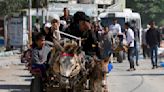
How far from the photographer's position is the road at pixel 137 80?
48.0ft

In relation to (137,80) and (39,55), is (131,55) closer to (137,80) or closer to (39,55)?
(137,80)

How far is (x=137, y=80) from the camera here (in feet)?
55.6

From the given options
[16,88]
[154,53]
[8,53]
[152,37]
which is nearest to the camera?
[16,88]

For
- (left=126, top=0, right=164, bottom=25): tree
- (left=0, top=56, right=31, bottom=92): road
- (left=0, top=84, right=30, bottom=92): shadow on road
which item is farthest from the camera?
(left=126, top=0, right=164, bottom=25): tree

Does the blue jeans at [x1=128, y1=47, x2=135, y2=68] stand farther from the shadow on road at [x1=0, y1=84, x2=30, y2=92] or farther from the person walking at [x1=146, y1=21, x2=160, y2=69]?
the shadow on road at [x1=0, y1=84, x2=30, y2=92]

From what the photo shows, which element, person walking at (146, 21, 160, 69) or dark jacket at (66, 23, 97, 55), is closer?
dark jacket at (66, 23, 97, 55)

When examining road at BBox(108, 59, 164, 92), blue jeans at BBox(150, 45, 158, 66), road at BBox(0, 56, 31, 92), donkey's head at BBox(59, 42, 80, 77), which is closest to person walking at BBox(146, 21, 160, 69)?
blue jeans at BBox(150, 45, 158, 66)

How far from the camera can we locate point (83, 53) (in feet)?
33.6

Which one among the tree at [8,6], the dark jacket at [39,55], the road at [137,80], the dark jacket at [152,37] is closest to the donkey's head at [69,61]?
the dark jacket at [39,55]

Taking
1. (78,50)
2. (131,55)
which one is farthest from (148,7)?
(78,50)

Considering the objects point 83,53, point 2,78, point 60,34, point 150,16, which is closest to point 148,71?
point 2,78

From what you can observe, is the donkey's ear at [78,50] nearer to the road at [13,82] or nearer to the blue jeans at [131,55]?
the road at [13,82]

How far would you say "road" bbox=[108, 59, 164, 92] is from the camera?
1463 centimetres

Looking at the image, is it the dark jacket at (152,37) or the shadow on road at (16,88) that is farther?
the dark jacket at (152,37)
